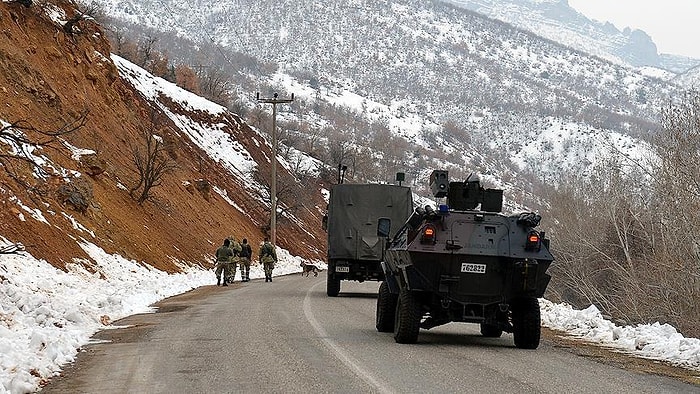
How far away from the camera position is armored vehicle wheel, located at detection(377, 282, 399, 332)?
15.8 m

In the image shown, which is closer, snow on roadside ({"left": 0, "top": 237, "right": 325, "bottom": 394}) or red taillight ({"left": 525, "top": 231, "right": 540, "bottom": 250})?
snow on roadside ({"left": 0, "top": 237, "right": 325, "bottom": 394})

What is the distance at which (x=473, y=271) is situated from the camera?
547 inches

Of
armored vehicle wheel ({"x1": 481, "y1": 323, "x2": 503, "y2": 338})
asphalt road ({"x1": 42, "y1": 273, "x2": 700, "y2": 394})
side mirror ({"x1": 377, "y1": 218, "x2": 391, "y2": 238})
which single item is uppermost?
side mirror ({"x1": 377, "y1": 218, "x2": 391, "y2": 238})

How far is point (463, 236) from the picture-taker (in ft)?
45.8

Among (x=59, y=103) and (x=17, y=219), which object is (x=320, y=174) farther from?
(x=17, y=219)

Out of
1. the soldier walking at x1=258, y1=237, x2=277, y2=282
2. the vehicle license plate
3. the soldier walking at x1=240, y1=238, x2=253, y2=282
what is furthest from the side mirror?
the soldier walking at x1=240, y1=238, x2=253, y2=282

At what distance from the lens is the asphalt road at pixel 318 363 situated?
9.98 metres

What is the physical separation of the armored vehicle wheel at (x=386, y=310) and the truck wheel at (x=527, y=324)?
7.50ft

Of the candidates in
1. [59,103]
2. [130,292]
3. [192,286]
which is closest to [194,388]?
[130,292]

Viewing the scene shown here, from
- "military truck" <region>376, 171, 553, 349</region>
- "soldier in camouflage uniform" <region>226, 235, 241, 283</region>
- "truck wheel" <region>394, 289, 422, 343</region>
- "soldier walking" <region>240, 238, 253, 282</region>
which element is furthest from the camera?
"soldier walking" <region>240, 238, 253, 282</region>

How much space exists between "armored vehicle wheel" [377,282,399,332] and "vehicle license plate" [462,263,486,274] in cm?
214

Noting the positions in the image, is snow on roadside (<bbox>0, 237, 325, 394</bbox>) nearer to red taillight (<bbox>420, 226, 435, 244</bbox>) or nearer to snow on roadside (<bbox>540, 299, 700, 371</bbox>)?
red taillight (<bbox>420, 226, 435, 244</bbox>)

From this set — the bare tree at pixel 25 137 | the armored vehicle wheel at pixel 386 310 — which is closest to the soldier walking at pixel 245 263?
the bare tree at pixel 25 137

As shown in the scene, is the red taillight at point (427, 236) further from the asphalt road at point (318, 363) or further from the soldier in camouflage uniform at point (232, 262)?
the soldier in camouflage uniform at point (232, 262)
